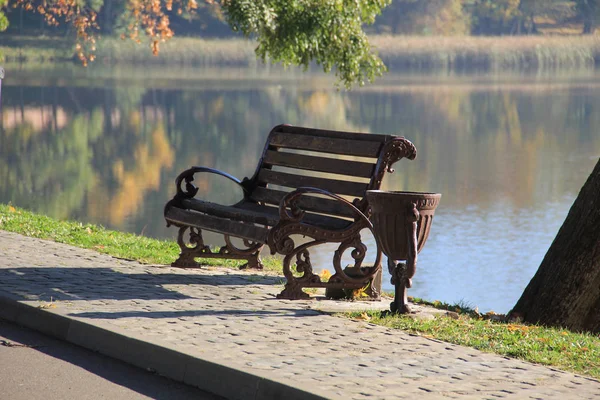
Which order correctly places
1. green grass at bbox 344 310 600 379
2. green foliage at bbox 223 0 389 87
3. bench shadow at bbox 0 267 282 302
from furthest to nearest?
green foliage at bbox 223 0 389 87 < bench shadow at bbox 0 267 282 302 < green grass at bbox 344 310 600 379

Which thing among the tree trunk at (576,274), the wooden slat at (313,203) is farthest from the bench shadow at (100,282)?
the tree trunk at (576,274)

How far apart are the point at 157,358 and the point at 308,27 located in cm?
1132

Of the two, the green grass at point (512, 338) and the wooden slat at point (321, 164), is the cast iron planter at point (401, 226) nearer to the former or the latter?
the green grass at point (512, 338)

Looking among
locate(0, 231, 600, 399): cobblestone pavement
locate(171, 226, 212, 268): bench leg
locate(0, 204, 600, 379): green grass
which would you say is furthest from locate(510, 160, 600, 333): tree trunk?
locate(171, 226, 212, 268): bench leg

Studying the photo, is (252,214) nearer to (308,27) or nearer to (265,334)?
(265,334)

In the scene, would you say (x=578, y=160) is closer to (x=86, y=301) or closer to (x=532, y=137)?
(x=532, y=137)

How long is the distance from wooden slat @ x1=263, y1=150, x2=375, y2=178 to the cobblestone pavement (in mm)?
968

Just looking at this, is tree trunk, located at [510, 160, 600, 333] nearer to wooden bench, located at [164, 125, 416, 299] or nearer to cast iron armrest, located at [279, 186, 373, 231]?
wooden bench, located at [164, 125, 416, 299]

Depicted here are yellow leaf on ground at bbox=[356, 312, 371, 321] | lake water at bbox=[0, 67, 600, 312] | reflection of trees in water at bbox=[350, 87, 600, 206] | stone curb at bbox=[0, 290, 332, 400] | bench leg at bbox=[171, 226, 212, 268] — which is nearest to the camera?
stone curb at bbox=[0, 290, 332, 400]

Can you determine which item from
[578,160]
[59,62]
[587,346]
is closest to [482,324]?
[587,346]

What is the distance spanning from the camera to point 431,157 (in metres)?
27.8

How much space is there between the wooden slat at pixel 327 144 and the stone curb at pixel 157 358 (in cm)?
259

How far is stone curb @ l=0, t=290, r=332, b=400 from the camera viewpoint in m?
4.93

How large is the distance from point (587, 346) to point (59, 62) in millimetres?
75358
